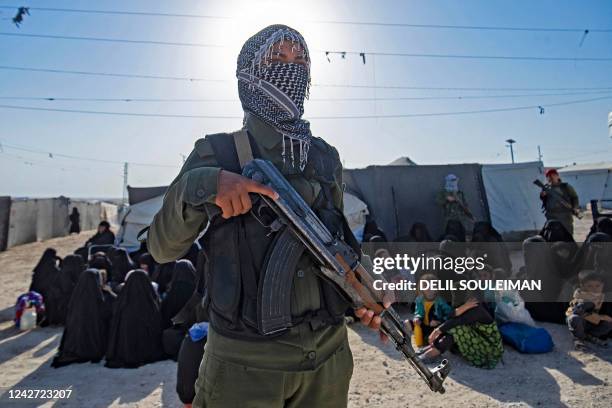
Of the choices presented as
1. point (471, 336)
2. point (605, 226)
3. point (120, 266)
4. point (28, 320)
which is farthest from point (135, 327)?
point (605, 226)

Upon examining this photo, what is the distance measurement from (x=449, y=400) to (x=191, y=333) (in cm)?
212

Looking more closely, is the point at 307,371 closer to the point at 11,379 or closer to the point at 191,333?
the point at 191,333

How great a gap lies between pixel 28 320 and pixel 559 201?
27.2 ft

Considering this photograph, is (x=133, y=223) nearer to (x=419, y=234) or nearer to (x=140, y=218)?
(x=140, y=218)

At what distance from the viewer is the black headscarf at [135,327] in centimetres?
407

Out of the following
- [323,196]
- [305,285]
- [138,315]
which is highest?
[323,196]

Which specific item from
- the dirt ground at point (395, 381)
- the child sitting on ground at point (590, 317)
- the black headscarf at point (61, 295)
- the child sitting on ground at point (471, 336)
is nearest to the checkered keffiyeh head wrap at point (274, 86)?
the dirt ground at point (395, 381)

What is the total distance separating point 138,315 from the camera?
4172 millimetres

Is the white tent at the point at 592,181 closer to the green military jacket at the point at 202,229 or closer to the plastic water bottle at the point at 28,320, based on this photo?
the plastic water bottle at the point at 28,320

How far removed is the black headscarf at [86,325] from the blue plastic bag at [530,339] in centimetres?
442

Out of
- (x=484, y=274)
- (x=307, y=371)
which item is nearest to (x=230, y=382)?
(x=307, y=371)

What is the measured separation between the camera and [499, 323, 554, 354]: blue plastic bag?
3.97 metres

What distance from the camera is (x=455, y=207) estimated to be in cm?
844

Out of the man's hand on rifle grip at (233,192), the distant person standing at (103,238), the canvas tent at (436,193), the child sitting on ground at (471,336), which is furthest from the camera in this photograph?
the canvas tent at (436,193)
